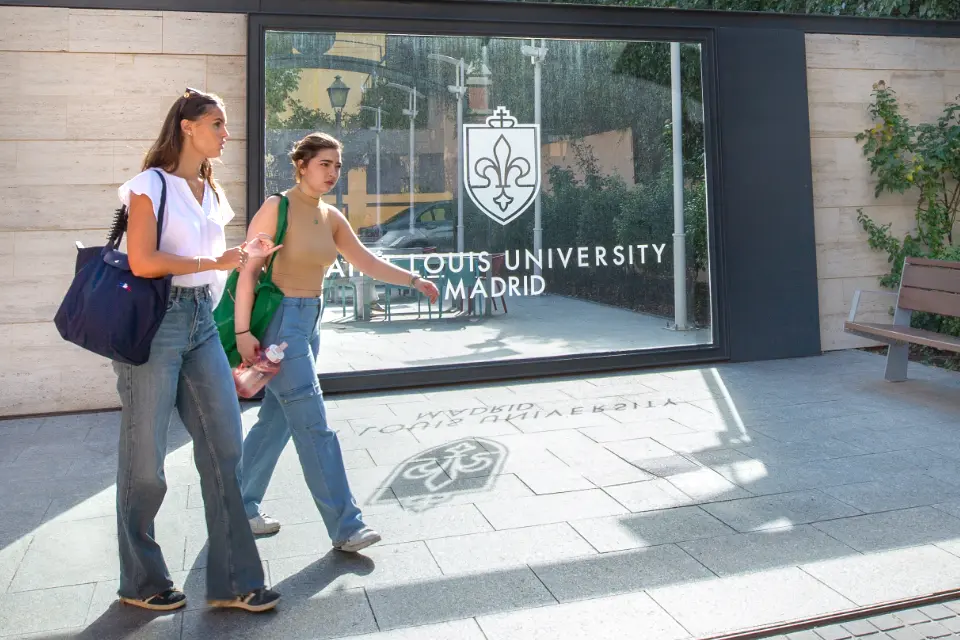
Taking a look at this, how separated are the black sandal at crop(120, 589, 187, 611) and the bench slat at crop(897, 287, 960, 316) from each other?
5785mm

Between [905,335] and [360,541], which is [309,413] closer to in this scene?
[360,541]

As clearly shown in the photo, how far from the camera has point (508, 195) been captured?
7.83 meters

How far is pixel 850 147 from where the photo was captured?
8.73 meters

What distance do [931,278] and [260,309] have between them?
5.52m

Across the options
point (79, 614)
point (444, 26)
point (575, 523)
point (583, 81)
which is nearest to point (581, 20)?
point (583, 81)

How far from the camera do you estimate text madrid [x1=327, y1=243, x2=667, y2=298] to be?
7.79 metres

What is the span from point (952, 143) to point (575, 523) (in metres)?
6.27

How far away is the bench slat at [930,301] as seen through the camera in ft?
22.5

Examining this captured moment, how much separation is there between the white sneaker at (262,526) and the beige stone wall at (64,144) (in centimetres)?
323

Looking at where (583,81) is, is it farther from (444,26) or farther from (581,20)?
(444,26)

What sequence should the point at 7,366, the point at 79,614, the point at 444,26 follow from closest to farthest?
the point at 79,614
the point at 7,366
the point at 444,26

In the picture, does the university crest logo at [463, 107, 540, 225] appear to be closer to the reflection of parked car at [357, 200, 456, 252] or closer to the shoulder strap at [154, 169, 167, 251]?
the reflection of parked car at [357, 200, 456, 252]

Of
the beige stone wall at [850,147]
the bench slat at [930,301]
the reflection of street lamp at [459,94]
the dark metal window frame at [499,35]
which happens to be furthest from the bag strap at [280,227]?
the beige stone wall at [850,147]

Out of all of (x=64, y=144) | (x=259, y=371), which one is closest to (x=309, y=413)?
(x=259, y=371)
